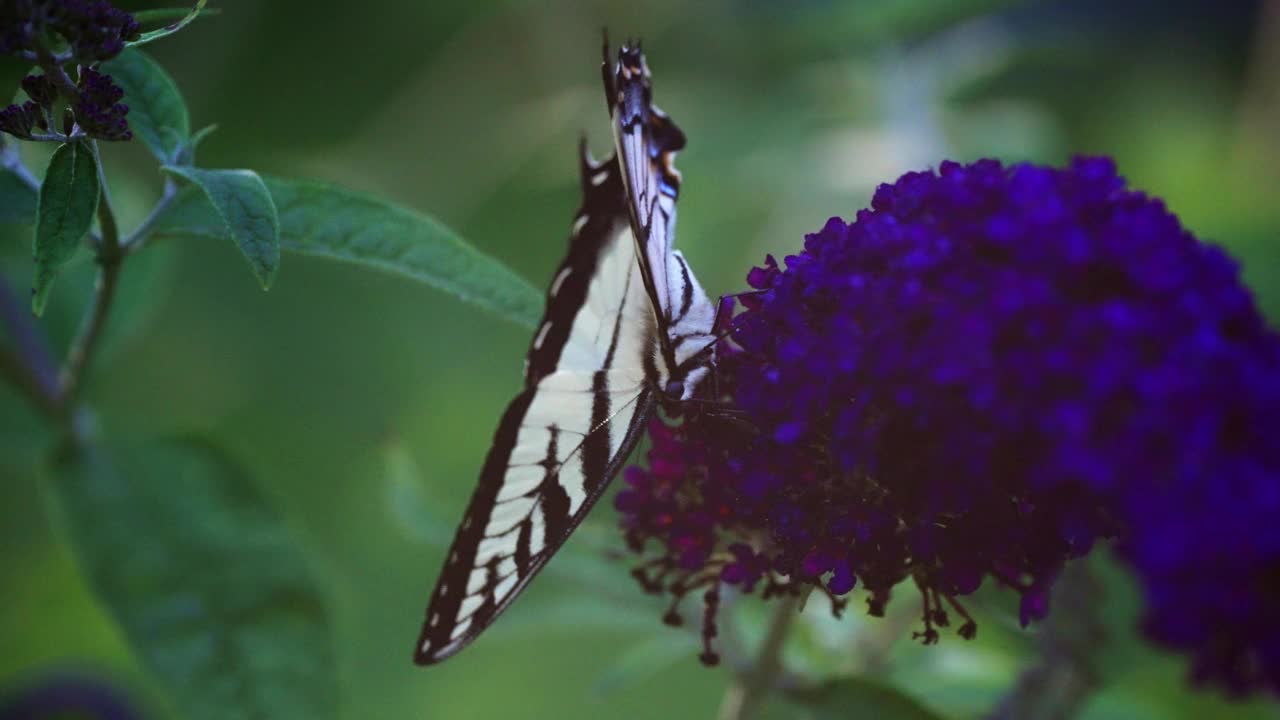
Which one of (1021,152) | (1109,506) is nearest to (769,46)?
(1021,152)

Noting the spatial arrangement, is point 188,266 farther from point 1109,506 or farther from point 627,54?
point 1109,506

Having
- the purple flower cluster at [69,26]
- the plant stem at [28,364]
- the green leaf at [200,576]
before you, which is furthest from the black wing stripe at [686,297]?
the plant stem at [28,364]

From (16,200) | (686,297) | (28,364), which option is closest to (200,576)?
(28,364)

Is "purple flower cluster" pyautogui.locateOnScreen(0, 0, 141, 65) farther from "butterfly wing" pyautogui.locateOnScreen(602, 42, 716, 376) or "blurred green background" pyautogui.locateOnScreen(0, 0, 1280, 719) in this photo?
"blurred green background" pyautogui.locateOnScreen(0, 0, 1280, 719)

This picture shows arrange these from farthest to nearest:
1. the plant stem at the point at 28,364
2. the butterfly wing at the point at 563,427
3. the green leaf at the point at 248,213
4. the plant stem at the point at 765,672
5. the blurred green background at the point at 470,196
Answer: the blurred green background at the point at 470,196 < the plant stem at the point at 28,364 < the plant stem at the point at 765,672 < the butterfly wing at the point at 563,427 < the green leaf at the point at 248,213

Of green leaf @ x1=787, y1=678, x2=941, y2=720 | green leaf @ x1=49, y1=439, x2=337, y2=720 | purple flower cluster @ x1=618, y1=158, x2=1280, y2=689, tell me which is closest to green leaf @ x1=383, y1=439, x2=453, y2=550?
green leaf @ x1=49, y1=439, x2=337, y2=720

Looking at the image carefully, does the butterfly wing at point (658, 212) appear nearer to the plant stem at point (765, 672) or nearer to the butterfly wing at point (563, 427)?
the butterfly wing at point (563, 427)
